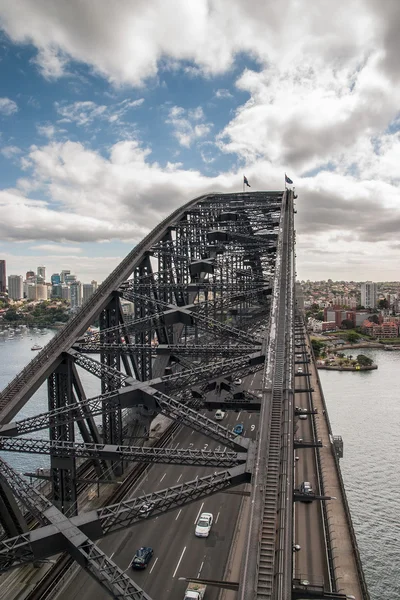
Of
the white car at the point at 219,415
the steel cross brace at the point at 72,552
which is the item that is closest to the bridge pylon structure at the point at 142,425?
the steel cross brace at the point at 72,552

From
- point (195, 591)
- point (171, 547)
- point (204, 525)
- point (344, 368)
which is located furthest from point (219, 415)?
point (344, 368)

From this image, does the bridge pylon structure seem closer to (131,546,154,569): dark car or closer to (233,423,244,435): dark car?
(131,546,154,569): dark car

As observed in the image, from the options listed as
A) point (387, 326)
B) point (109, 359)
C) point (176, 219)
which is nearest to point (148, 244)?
point (176, 219)

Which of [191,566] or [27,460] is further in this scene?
[27,460]

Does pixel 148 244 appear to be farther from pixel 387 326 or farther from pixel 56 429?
pixel 387 326

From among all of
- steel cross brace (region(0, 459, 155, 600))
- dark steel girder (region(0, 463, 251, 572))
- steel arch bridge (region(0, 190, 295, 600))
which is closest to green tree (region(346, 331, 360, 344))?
steel arch bridge (region(0, 190, 295, 600))

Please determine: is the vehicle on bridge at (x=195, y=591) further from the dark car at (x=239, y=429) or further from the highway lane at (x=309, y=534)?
the dark car at (x=239, y=429)
